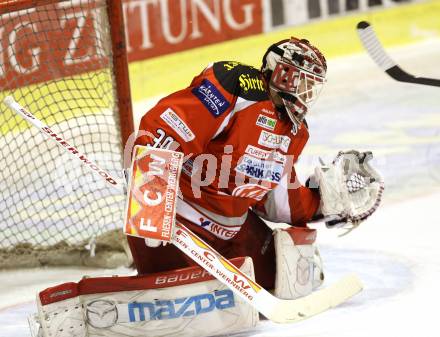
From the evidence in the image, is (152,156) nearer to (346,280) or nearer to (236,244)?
(236,244)

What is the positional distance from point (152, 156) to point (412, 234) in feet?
5.09

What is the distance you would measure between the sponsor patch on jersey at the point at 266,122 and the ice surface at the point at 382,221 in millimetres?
633

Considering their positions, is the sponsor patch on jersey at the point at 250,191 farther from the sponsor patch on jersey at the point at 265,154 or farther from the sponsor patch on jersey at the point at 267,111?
the sponsor patch on jersey at the point at 267,111

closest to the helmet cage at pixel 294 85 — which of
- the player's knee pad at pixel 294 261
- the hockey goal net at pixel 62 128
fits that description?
the player's knee pad at pixel 294 261

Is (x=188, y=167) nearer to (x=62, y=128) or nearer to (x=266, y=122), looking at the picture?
(x=266, y=122)

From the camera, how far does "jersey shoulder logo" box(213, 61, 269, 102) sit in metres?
3.46

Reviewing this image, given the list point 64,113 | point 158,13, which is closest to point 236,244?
point 64,113

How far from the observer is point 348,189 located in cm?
385

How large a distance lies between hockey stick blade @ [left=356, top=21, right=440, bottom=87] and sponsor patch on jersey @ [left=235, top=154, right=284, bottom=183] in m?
1.52

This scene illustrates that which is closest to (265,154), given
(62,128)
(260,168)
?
(260,168)

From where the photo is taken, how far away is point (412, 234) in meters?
4.47

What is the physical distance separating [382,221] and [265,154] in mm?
1252

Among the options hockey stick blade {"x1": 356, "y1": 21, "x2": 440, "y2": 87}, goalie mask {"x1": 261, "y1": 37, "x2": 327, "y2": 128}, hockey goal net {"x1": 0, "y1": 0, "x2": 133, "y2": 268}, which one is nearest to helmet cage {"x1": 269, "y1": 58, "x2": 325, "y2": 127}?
goalie mask {"x1": 261, "y1": 37, "x2": 327, "y2": 128}

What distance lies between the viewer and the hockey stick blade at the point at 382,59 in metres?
5.47
